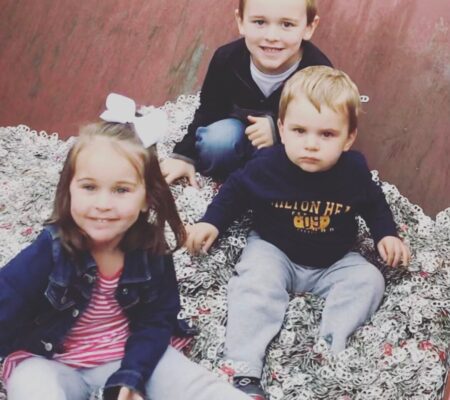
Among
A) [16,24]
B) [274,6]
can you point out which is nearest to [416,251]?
[274,6]

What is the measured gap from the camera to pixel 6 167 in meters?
2.23

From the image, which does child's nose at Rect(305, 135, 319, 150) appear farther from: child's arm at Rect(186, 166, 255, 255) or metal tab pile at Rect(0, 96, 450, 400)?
metal tab pile at Rect(0, 96, 450, 400)

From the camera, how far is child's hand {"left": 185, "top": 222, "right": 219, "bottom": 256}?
182cm

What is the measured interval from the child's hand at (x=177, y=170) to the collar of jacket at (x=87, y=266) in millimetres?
578

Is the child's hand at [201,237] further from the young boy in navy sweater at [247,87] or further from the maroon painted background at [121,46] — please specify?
the maroon painted background at [121,46]

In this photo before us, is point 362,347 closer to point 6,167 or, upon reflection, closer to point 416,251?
point 416,251

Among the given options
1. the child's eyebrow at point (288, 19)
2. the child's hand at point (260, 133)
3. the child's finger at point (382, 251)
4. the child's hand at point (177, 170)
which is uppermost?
the child's eyebrow at point (288, 19)

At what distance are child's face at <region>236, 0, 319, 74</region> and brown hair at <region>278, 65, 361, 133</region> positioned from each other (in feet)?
0.80

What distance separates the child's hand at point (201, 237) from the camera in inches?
71.8

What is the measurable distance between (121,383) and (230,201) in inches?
21.8

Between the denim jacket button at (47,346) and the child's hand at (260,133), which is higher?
the child's hand at (260,133)

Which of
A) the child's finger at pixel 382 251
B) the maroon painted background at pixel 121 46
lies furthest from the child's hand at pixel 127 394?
the maroon painted background at pixel 121 46

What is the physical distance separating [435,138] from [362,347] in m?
0.74

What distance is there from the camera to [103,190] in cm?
140
